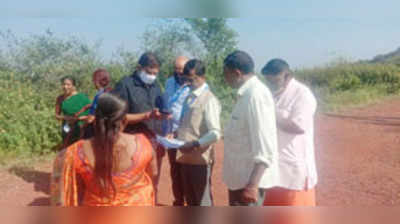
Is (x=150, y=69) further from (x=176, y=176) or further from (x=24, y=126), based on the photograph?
(x=24, y=126)

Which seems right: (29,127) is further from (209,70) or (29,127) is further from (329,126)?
(329,126)

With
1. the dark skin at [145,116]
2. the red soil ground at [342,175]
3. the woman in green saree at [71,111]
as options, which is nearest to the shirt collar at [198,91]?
the dark skin at [145,116]

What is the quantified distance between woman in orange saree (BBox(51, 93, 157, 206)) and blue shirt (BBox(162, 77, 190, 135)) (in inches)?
48.7

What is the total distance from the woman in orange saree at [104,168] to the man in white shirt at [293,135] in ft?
2.90

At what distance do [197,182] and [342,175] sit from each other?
3.16 m

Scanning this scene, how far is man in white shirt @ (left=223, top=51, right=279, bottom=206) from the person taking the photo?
1707 millimetres

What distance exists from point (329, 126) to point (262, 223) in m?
9.35

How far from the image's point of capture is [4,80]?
21.6ft

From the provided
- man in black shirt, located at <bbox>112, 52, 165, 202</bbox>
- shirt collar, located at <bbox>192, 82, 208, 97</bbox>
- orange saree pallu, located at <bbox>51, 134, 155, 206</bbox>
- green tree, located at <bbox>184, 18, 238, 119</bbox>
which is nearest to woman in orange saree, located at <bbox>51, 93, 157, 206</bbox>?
orange saree pallu, located at <bbox>51, 134, 155, 206</bbox>

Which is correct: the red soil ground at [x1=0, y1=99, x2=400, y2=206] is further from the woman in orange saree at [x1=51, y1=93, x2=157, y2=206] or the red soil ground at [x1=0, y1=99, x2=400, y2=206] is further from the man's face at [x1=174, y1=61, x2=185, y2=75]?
the man's face at [x1=174, y1=61, x2=185, y2=75]

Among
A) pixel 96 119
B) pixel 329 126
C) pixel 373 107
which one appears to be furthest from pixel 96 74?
pixel 373 107

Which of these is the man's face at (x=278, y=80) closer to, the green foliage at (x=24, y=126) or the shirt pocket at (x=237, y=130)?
the shirt pocket at (x=237, y=130)

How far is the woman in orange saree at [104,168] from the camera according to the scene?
1361 mm

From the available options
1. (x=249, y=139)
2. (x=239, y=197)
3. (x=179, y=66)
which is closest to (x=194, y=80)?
(x=179, y=66)
